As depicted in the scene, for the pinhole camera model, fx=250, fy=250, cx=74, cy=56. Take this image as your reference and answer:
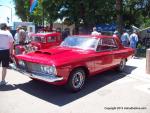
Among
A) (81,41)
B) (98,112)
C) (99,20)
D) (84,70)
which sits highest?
(99,20)

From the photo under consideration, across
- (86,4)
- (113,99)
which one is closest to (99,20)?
(86,4)

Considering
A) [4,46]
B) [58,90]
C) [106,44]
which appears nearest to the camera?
[58,90]

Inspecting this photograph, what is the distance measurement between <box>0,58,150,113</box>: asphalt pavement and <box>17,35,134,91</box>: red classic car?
0.45m

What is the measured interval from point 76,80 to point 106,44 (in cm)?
221

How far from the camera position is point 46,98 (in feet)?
21.2

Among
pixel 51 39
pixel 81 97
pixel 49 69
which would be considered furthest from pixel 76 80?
pixel 51 39

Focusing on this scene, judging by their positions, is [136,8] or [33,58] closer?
[33,58]

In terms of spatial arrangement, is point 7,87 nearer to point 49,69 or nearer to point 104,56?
point 49,69

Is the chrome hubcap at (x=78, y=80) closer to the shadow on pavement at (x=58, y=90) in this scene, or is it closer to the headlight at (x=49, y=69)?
the shadow on pavement at (x=58, y=90)

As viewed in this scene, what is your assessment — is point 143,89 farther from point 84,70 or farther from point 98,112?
point 98,112

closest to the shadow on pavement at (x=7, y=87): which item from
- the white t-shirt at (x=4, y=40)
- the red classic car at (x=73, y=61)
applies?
the red classic car at (x=73, y=61)

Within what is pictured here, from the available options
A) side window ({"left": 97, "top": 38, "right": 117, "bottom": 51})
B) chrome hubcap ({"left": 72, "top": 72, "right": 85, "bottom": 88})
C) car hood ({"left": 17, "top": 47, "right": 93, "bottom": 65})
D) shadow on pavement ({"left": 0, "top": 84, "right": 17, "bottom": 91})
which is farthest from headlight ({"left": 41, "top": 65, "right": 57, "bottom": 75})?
side window ({"left": 97, "top": 38, "right": 117, "bottom": 51})

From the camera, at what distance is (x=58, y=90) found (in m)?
7.18

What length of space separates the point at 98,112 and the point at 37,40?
8316 mm
